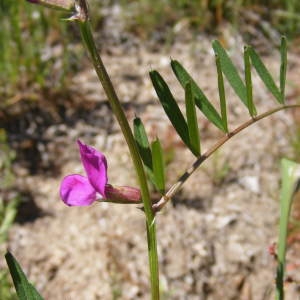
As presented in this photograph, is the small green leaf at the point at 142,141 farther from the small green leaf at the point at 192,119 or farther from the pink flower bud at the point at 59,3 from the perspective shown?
the pink flower bud at the point at 59,3

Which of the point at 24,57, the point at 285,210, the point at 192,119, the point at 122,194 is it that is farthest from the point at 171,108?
the point at 24,57

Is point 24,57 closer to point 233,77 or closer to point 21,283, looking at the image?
point 233,77

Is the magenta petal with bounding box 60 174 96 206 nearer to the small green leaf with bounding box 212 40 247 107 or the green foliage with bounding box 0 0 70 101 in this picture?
the small green leaf with bounding box 212 40 247 107

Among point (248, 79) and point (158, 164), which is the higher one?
point (248, 79)

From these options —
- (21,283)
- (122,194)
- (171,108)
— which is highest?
(171,108)

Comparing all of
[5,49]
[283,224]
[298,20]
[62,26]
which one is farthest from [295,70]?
[283,224]

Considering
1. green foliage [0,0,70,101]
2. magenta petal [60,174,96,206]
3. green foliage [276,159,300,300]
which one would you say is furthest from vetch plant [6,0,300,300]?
green foliage [0,0,70,101]

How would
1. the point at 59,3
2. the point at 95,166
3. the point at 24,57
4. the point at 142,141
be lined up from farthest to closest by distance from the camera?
the point at 24,57
the point at 142,141
the point at 95,166
the point at 59,3

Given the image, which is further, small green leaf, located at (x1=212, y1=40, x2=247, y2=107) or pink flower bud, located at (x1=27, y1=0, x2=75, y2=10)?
small green leaf, located at (x1=212, y1=40, x2=247, y2=107)
